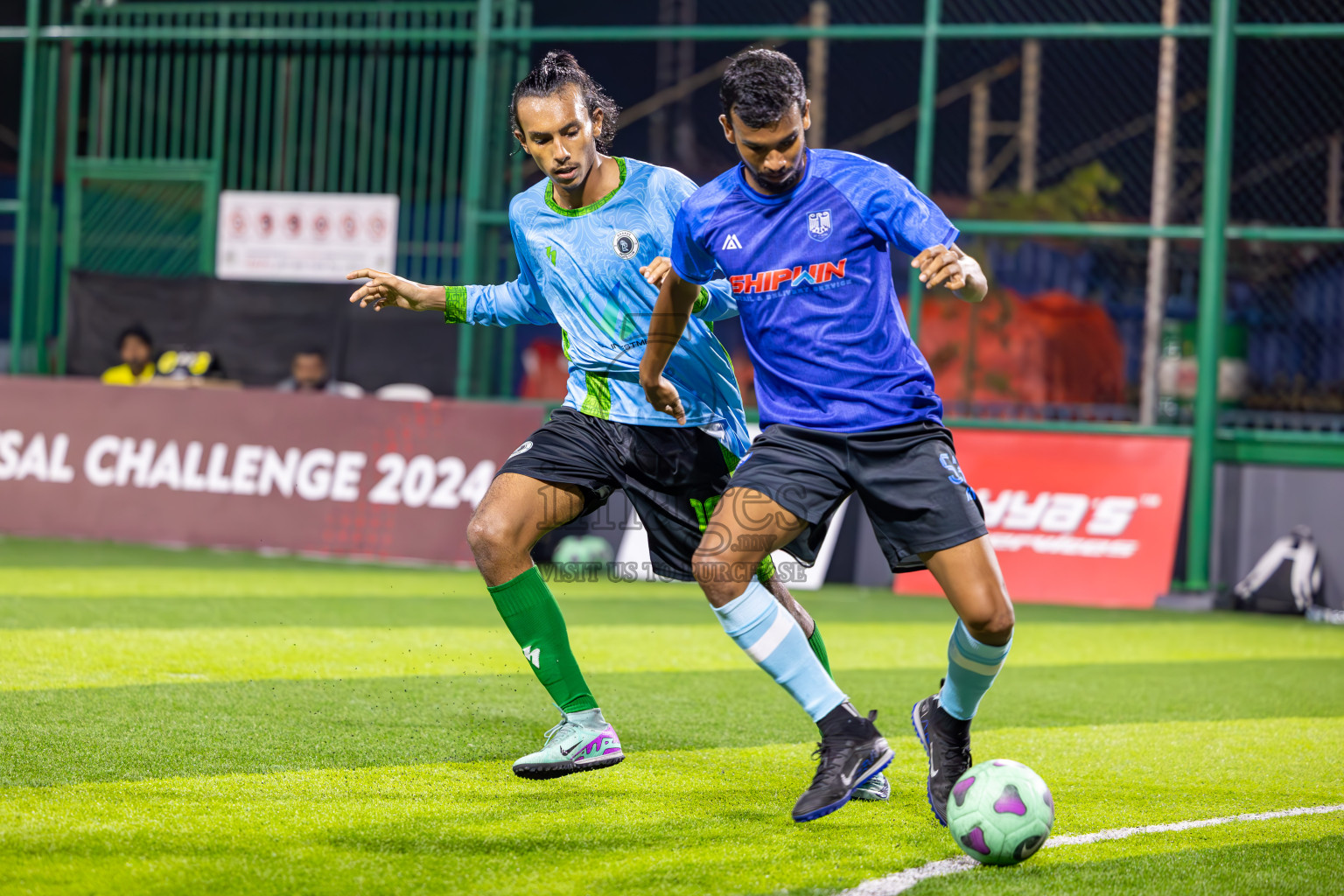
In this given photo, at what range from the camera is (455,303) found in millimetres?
4945

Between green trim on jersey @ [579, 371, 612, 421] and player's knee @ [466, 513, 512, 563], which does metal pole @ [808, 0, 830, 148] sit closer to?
green trim on jersey @ [579, 371, 612, 421]

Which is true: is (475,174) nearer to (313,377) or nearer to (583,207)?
(313,377)

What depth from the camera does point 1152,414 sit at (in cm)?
1069

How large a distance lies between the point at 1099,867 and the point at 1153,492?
687 cm

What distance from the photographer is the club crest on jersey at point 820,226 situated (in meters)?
3.98

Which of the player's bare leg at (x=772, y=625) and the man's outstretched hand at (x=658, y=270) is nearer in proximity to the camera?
the player's bare leg at (x=772, y=625)

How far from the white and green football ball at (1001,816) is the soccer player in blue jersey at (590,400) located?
1.03 meters

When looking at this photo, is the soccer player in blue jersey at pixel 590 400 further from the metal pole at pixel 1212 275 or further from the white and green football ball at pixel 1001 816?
the metal pole at pixel 1212 275

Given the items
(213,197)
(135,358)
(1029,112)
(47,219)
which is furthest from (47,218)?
(1029,112)

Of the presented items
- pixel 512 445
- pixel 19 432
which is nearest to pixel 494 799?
pixel 512 445

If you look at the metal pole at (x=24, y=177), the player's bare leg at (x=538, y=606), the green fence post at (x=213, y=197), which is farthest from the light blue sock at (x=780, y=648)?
the metal pole at (x=24, y=177)

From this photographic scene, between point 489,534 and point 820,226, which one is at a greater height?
point 820,226

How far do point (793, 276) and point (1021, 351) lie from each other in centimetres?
743

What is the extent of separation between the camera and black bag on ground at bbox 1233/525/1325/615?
977 cm
